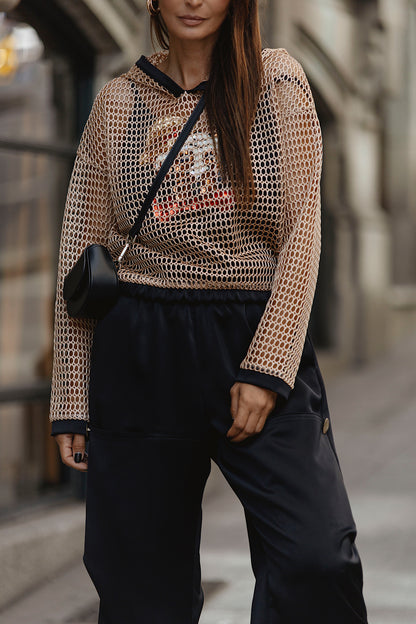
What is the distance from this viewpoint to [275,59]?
2328 millimetres

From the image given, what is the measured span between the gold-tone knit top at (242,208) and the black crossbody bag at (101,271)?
0.02m

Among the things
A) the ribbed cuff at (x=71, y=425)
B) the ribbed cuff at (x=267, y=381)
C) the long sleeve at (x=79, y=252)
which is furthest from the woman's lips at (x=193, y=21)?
the ribbed cuff at (x=71, y=425)

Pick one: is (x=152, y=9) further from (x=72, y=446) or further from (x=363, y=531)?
(x=363, y=531)

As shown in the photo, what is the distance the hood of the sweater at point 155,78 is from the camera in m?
2.35

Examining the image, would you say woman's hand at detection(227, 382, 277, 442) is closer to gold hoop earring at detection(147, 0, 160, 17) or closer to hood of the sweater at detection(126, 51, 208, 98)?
hood of the sweater at detection(126, 51, 208, 98)

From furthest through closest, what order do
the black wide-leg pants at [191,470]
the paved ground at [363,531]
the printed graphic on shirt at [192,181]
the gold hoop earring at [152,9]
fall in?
the paved ground at [363,531], the gold hoop earring at [152,9], the printed graphic on shirt at [192,181], the black wide-leg pants at [191,470]

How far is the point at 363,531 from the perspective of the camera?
5.11 m

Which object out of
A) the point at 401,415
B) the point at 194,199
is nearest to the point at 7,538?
the point at 194,199

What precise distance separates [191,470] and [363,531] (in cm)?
301

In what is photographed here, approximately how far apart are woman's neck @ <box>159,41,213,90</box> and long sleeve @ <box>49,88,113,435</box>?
22cm

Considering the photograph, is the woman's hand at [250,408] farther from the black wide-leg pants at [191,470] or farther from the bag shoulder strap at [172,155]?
the bag shoulder strap at [172,155]

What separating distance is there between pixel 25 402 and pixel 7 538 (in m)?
0.86

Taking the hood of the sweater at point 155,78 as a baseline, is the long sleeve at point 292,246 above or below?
below

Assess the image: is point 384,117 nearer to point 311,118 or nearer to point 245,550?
point 245,550
